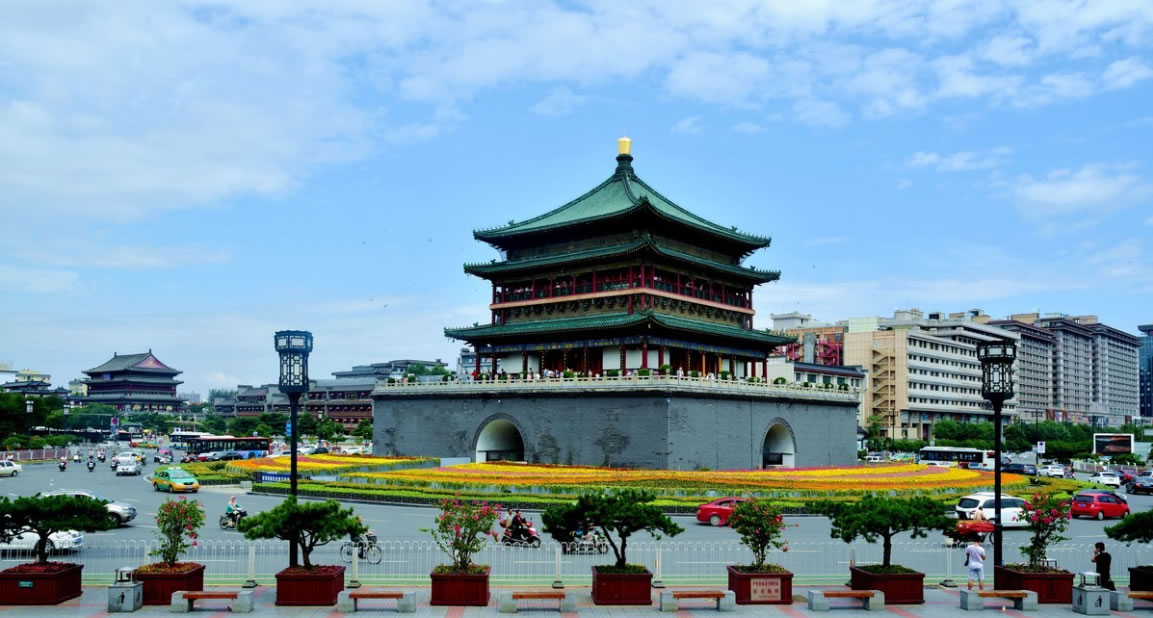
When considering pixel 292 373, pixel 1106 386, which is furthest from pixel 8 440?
pixel 1106 386

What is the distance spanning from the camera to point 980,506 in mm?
35562

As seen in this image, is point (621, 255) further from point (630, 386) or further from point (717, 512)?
point (717, 512)

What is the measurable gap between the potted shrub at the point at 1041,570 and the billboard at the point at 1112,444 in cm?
8476

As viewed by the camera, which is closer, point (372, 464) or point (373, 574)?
point (373, 574)

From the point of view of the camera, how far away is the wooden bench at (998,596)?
19.3 m

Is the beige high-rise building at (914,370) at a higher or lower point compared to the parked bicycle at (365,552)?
higher

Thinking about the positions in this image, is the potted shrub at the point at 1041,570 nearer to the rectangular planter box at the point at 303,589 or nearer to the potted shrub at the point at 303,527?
the potted shrub at the point at 303,527

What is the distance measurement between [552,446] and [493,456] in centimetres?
661

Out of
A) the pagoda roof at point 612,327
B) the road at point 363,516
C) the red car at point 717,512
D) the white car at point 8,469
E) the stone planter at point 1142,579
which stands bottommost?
the white car at point 8,469

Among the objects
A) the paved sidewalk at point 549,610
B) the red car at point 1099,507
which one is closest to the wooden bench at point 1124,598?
the paved sidewalk at point 549,610

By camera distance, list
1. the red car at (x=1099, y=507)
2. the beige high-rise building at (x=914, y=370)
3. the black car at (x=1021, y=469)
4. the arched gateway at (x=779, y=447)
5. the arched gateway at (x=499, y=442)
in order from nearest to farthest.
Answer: the red car at (x=1099, y=507) → the arched gateway at (x=499, y=442) → the arched gateway at (x=779, y=447) → the black car at (x=1021, y=469) → the beige high-rise building at (x=914, y=370)

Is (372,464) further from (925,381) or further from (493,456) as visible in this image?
(925,381)

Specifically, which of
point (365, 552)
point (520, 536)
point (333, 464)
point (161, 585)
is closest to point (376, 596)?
point (161, 585)

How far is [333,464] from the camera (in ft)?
175
